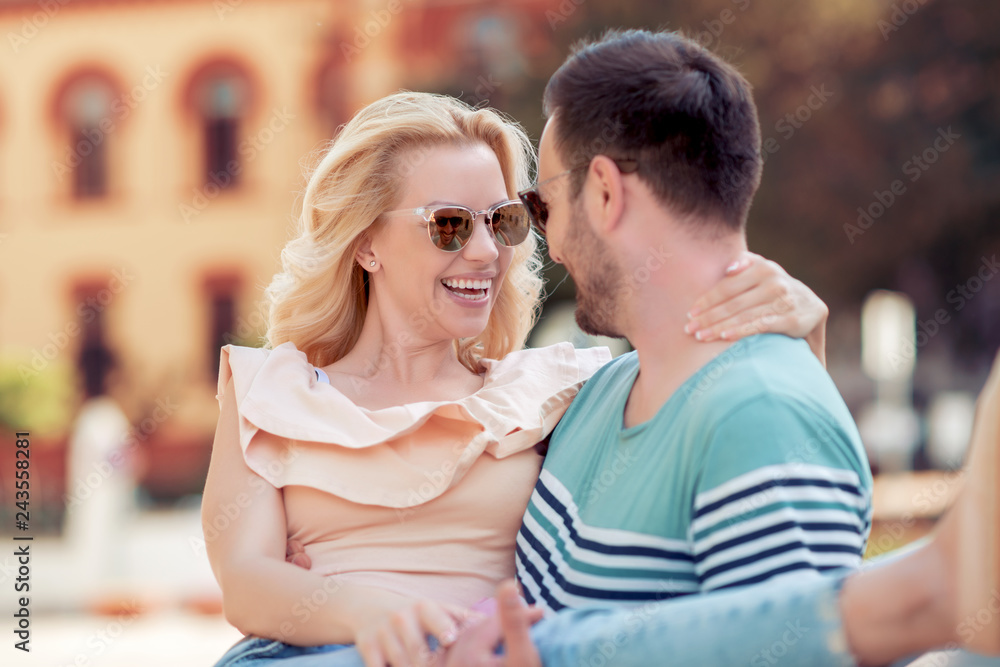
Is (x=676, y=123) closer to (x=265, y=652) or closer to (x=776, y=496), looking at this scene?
(x=776, y=496)

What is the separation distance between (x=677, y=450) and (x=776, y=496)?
0.80 ft

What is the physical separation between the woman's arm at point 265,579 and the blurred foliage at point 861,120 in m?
12.0

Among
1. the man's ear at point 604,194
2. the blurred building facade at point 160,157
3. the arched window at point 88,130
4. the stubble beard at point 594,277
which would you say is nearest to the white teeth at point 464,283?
the stubble beard at point 594,277

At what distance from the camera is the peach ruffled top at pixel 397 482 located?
8.21 feet

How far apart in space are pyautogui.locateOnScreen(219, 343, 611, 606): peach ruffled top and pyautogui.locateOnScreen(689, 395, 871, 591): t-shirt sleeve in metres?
0.82

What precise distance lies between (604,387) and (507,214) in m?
0.66

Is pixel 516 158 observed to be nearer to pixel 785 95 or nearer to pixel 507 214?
pixel 507 214

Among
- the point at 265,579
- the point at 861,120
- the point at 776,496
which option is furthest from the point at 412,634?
the point at 861,120

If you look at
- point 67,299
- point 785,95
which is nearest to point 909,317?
point 785,95

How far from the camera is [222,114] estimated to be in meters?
20.4

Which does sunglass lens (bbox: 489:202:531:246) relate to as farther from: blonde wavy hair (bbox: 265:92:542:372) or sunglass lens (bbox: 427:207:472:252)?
blonde wavy hair (bbox: 265:92:542:372)

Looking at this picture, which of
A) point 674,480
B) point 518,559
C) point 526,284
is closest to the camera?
point 674,480

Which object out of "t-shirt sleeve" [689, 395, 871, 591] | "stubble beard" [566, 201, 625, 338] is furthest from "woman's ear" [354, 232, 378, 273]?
"t-shirt sleeve" [689, 395, 871, 591]

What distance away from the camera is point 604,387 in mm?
2533
